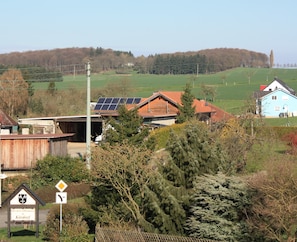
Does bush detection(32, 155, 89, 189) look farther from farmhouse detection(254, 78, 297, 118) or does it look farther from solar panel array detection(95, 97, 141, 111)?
farmhouse detection(254, 78, 297, 118)

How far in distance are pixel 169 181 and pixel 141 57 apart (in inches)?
4550

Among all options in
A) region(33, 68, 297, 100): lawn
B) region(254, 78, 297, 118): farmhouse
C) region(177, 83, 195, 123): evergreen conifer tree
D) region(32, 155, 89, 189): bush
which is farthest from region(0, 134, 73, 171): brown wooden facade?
region(33, 68, 297, 100): lawn

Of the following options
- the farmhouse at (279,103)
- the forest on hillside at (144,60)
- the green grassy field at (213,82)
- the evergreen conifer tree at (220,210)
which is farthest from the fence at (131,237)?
the forest on hillside at (144,60)

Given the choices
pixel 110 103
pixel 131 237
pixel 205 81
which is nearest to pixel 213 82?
pixel 205 81

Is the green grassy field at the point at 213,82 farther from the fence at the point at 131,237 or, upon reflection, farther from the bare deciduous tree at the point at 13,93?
the fence at the point at 131,237

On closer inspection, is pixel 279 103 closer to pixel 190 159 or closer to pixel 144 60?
pixel 144 60

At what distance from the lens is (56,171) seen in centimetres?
3272

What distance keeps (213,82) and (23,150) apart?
263 feet

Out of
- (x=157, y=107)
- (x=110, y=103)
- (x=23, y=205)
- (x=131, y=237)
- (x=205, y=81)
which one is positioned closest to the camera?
(x=131, y=237)

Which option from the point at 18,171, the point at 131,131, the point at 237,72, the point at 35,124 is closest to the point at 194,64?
the point at 237,72

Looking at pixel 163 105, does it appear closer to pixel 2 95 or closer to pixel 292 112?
pixel 2 95

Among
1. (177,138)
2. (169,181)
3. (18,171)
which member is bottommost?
(18,171)

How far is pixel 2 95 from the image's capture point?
67062mm

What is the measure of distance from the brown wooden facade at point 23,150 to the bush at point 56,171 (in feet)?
7.98
